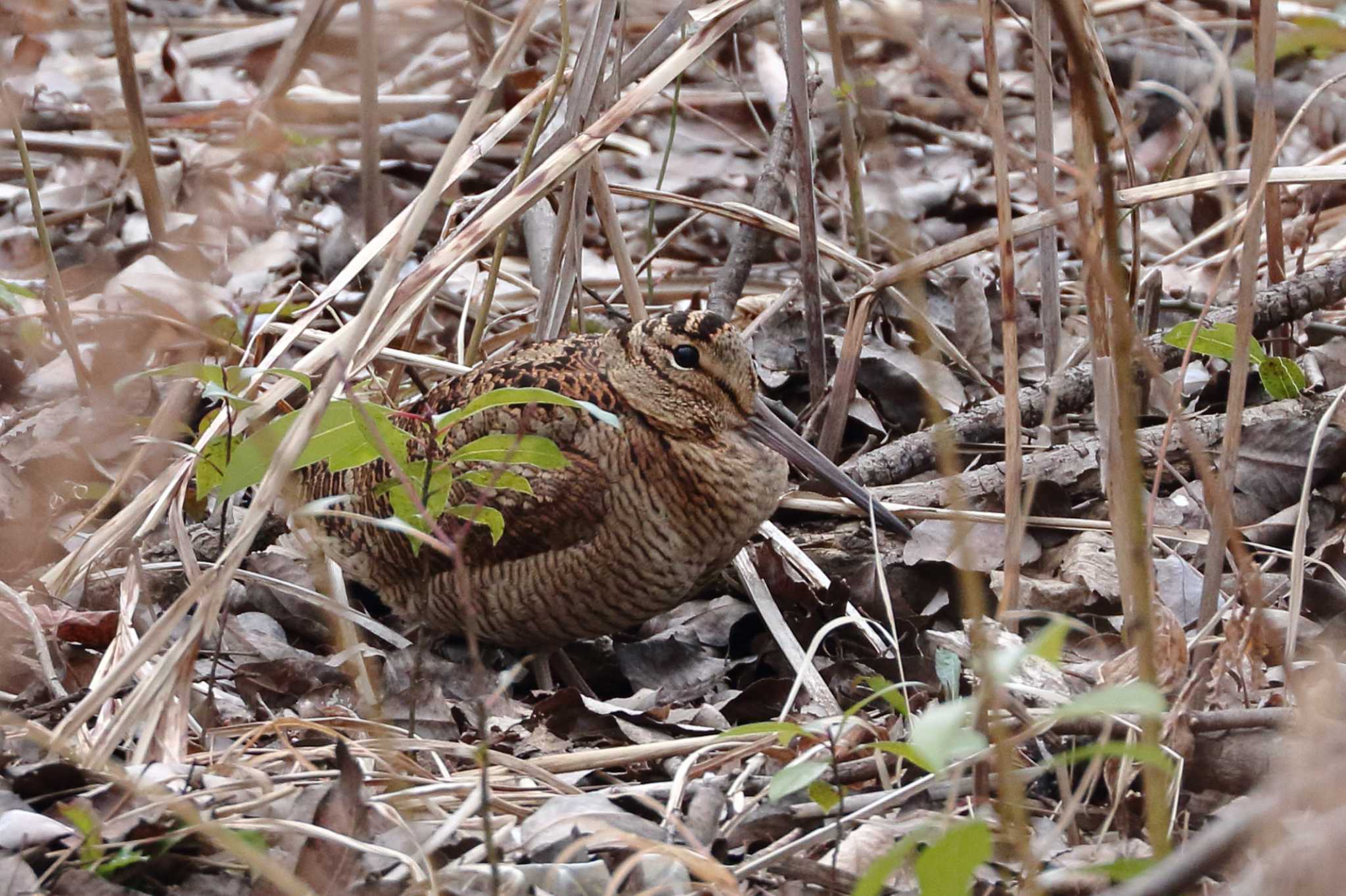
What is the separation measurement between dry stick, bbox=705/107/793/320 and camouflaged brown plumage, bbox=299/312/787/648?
0.64 metres

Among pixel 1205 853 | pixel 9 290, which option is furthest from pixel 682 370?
pixel 1205 853

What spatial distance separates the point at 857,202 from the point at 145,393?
1876 mm

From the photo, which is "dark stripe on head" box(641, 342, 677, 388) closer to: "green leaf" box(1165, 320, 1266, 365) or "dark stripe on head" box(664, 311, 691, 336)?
"dark stripe on head" box(664, 311, 691, 336)

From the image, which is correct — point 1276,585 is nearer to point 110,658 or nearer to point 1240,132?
point 110,658

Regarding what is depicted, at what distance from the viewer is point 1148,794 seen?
1.59 m

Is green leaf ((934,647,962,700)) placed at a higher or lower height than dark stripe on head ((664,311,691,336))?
lower

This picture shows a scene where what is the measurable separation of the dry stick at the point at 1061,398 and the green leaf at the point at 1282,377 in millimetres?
160

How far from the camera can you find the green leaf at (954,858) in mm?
1410

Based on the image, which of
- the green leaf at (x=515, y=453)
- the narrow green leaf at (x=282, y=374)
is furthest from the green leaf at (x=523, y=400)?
the narrow green leaf at (x=282, y=374)

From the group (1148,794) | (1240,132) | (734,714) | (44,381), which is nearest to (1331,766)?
(1148,794)

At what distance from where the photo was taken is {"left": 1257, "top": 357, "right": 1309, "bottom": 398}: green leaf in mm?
3129

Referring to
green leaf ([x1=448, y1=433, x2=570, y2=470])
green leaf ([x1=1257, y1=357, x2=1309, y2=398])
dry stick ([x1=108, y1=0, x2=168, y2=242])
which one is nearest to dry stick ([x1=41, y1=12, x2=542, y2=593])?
green leaf ([x1=448, y1=433, x2=570, y2=470])

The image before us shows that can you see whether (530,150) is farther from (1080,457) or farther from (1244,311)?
(1244,311)

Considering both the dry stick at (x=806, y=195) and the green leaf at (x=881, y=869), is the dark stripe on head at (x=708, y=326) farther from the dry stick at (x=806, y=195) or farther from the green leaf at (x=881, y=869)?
the green leaf at (x=881, y=869)
